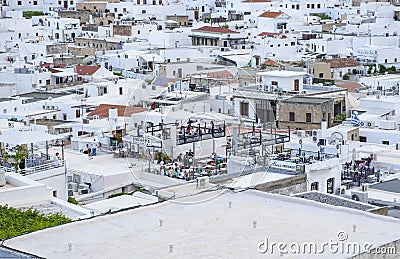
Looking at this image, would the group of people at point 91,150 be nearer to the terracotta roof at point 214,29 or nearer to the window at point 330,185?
the window at point 330,185

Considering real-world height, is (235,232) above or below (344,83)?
above

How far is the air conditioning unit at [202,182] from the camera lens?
1307 cm

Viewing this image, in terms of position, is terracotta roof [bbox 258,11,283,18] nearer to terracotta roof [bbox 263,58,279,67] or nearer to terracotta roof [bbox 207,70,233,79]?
terracotta roof [bbox 263,58,279,67]

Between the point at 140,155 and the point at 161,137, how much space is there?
0.52 metres

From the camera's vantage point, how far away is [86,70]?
127ft

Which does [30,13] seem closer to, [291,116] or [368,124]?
[291,116]

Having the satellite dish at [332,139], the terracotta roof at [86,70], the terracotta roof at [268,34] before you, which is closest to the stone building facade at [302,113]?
the satellite dish at [332,139]

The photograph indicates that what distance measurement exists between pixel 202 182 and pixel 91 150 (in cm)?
900

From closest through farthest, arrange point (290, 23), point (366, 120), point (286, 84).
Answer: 1. point (366, 120)
2. point (286, 84)
3. point (290, 23)

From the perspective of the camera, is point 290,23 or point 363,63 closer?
point 363,63

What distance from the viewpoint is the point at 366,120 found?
2578 cm

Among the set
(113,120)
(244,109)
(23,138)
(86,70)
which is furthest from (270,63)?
(244,109)

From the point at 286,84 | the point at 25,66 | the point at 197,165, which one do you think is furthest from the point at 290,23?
the point at 197,165

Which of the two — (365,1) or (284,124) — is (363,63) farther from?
(365,1)
